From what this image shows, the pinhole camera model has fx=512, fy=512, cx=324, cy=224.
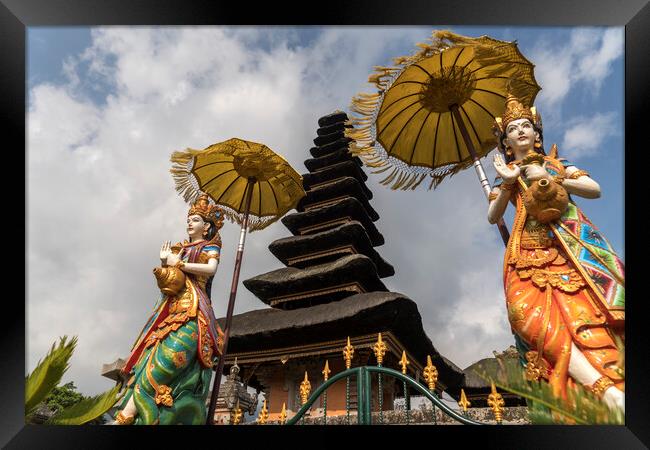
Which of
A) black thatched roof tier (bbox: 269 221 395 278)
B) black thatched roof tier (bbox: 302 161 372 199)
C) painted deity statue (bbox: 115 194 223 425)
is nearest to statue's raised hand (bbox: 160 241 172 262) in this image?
painted deity statue (bbox: 115 194 223 425)

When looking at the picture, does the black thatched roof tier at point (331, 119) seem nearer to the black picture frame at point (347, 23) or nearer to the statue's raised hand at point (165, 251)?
the statue's raised hand at point (165, 251)

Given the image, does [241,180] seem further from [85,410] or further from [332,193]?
[332,193]

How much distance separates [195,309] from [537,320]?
3.17 metres

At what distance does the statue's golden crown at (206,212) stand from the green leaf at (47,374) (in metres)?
2.65

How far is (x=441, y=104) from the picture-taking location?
6.02 m

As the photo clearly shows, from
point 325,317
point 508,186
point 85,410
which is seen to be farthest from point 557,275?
point 325,317

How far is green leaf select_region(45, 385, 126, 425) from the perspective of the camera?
11.6ft

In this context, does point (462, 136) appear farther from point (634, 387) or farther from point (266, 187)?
point (634, 387)

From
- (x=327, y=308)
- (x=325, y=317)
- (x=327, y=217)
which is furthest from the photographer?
(x=327, y=217)

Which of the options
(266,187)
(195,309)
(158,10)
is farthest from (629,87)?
(266,187)

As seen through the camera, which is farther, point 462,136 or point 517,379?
point 462,136

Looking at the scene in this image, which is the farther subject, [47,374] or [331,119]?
[331,119]

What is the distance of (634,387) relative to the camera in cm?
255

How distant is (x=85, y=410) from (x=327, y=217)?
36.1 ft
